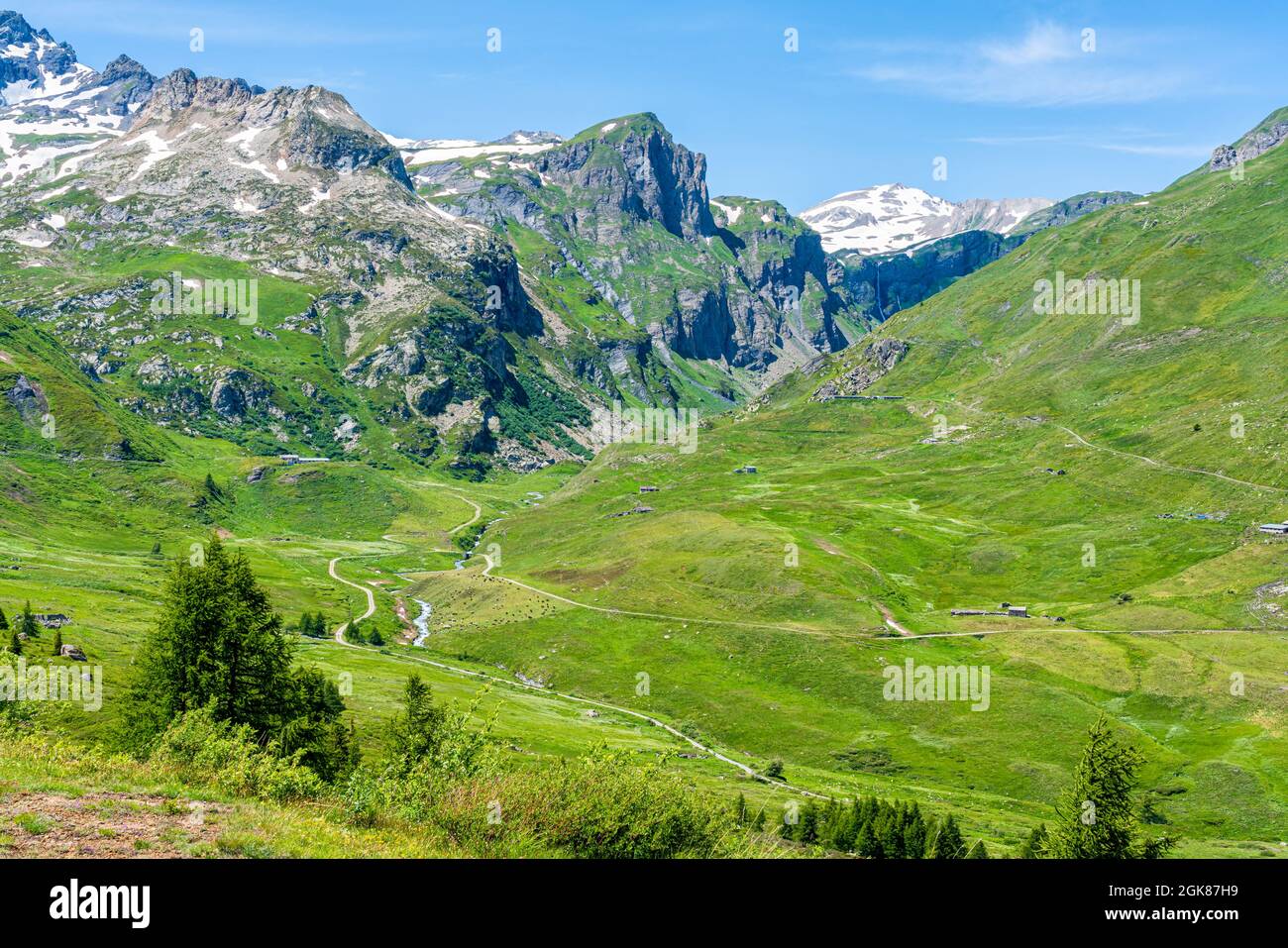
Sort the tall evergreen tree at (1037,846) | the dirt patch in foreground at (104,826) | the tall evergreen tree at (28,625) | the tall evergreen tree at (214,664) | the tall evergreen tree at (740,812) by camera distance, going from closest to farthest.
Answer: the dirt patch in foreground at (104,826) → the tall evergreen tree at (214,664) → the tall evergreen tree at (740,812) → the tall evergreen tree at (1037,846) → the tall evergreen tree at (28,625)

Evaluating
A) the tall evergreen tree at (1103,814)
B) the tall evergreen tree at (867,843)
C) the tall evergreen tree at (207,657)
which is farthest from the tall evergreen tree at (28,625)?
the tall evergreen tree at (1103,814)

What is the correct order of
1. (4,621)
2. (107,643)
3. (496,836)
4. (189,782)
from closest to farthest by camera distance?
(496,836) < (189,782) < (4,621) < (107,643)

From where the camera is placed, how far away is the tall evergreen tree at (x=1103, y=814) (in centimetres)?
6694

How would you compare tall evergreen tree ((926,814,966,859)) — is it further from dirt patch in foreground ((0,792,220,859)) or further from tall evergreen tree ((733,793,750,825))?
dirt patch in foreground ((0,792,220,859))

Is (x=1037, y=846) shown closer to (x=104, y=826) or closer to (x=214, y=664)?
(x=214, y=664)

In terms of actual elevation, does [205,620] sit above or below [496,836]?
above

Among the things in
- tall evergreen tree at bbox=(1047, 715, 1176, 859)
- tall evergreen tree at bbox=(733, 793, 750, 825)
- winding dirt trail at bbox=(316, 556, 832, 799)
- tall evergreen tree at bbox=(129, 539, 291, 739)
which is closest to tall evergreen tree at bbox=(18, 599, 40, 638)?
tall evergreen tree at bbox=(129, 539, 291, 739)

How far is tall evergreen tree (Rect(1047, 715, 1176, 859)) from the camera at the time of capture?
6694 centimetres

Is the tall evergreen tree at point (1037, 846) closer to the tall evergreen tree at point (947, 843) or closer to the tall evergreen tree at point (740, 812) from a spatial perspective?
the tall evergreen tree at point (947, 843)
